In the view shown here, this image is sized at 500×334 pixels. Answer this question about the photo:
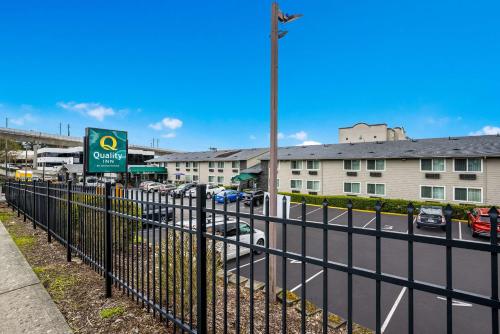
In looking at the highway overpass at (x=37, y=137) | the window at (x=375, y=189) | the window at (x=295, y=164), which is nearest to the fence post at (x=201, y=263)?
the window at (x=375, y=189)

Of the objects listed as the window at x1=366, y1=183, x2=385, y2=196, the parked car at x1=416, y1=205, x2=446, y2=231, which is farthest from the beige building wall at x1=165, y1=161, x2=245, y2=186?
the parked car at x1=416, y1=205, x2=446, y2=231

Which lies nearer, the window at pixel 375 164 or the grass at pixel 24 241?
the grass at pixel 24 241

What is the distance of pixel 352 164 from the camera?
27500 mm

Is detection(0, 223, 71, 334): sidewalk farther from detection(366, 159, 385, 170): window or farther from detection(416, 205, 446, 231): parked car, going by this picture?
detection(366, 159, 385, 170): window

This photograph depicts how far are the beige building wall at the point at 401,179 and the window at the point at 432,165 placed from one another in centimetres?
26

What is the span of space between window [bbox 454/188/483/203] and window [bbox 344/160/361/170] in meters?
8.03

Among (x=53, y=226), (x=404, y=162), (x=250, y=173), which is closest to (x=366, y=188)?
(x=404, y=162)

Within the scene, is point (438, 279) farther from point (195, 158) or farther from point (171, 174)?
point (171, 174)

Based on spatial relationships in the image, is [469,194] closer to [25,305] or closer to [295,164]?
[295,164]

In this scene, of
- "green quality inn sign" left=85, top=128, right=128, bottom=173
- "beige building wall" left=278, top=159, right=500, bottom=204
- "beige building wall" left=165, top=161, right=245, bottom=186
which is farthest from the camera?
"beige building wall" left=165, top=161, right=245, bottom=186

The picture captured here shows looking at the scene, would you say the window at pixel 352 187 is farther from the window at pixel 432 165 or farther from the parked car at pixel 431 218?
the parked car at pixel 431 218

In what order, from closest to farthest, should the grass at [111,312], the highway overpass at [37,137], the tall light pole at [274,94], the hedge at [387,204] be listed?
the grass at [111,312]
the tall light pole at [274,94]
the hedge at [387,204]
the highway overpass at [37,137]

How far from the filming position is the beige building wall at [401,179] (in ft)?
67.5

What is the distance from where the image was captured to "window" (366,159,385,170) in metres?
25.7
